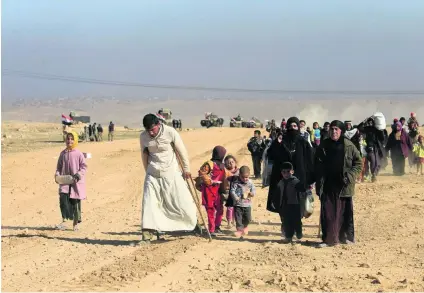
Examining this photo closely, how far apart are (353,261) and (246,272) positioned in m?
1.40

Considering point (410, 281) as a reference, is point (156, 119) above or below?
above

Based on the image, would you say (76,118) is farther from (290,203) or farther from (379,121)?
(290,203)

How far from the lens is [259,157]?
758 inches

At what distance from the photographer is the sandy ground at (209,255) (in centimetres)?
741

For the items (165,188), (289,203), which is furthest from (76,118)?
(289,203)

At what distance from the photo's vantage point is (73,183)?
437 inches

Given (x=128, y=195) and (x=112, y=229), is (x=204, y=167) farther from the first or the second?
(x=128, y=195)

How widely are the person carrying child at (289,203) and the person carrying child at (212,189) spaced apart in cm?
106

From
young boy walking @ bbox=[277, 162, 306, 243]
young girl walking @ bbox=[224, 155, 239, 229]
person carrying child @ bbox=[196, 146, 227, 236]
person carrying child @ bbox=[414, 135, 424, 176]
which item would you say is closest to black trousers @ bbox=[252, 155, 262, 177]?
person carrying child @ bbox=[414, 135, 424, 176]

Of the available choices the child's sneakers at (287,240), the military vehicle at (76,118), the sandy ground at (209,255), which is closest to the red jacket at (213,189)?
the sandy ground at (209,255)

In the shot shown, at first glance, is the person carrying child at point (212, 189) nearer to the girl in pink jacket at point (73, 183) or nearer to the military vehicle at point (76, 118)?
the girl in pink jacket at point (73, 183)

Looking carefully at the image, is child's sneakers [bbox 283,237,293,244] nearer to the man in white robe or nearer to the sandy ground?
the sandy ground

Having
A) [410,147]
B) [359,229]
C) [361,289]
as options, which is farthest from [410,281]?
[410,147]

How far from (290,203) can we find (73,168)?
357 centimetres
